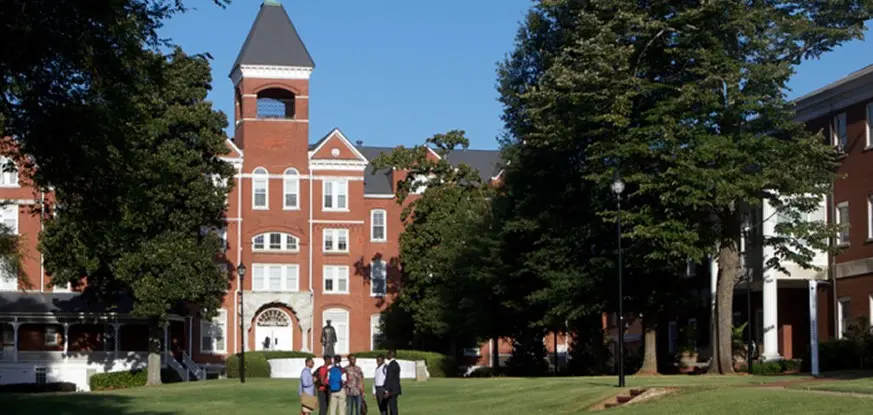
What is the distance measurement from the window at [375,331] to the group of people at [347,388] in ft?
174

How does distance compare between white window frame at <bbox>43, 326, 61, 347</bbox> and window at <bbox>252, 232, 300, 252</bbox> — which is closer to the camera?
white window frame at <bbox>43, 326, 61, 347</bbox>

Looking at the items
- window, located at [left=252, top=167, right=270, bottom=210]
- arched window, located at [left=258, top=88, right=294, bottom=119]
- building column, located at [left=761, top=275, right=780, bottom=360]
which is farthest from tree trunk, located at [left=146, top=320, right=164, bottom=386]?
building column, located at [left=761, top=275, right=780, bottom=360]

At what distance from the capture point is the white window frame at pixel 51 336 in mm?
77500

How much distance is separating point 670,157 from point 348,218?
45157 millimetres

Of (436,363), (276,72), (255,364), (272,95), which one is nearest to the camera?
(255,364)

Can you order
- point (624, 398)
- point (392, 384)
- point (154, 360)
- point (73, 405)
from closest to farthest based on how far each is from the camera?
point (392, 384)
point (624, 398)
point (73, 405)
point (154, 360)

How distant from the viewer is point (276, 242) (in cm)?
8488

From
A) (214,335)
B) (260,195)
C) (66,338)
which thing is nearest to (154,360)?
(66,338)

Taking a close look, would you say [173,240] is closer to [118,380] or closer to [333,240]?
[118,380]

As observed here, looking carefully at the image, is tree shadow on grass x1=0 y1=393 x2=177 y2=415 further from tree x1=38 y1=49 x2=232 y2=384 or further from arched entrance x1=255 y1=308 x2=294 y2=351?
arched entrance x1=255 y1=308 x2=294 y2=351

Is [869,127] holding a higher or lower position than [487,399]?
higher

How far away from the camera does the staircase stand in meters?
33.8

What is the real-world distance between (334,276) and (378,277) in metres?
4.08

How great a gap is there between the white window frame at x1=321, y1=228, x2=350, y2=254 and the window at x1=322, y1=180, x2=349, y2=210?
1487 millimetres
